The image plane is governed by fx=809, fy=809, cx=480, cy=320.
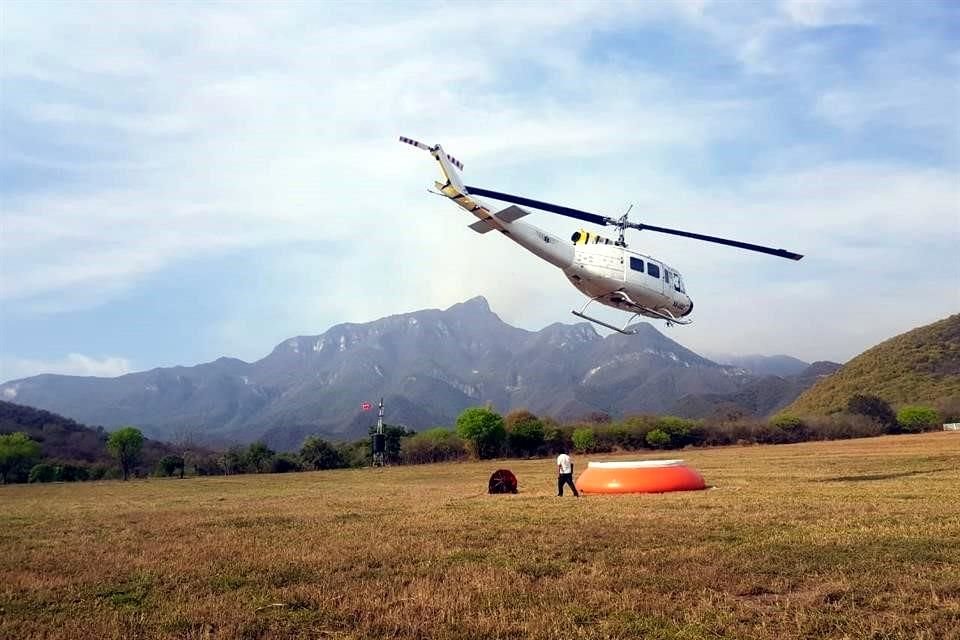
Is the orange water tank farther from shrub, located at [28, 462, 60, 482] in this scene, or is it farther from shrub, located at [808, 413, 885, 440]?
shrub, located at [808, 413, 885, 440]

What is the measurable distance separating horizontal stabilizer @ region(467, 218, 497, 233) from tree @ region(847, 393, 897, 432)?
258 feet

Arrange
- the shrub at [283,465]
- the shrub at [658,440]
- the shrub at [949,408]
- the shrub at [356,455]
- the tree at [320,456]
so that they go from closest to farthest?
the shrub at [283,465], the tree at [320,456], the shrub at [356,455], the shrub at [658,440], the shrub at [949,408]

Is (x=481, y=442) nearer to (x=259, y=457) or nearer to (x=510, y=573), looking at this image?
(x=259, y=457)

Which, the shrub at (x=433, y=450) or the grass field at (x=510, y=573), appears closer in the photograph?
the grass field at (x=510, y=573)

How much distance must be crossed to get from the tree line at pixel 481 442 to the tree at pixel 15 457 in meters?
0.08

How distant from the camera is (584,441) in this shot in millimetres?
80875

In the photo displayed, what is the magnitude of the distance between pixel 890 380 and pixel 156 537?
392 feet

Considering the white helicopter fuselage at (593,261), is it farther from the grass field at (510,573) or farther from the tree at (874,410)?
the tree at (874,410)

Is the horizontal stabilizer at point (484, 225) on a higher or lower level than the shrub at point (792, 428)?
higher

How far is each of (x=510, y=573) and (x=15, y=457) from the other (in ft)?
248

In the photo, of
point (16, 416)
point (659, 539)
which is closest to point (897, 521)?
point (659, 539)

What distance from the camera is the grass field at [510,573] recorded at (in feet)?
28.2

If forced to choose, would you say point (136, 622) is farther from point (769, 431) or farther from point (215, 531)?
point (769, 431)

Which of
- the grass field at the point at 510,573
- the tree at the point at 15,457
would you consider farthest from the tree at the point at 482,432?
the grass field at the point at 510,573
